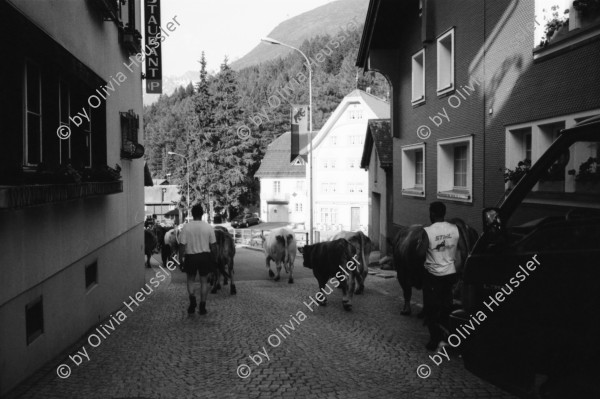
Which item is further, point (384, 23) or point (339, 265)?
point (384, 23)

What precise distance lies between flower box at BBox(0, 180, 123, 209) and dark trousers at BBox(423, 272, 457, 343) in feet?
15.1

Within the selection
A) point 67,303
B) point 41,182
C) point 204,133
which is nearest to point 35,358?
point 67,303

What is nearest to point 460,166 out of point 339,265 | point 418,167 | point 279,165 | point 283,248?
point 418,167

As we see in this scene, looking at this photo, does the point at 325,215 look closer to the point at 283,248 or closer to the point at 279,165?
the point at 279,165

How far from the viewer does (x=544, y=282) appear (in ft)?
13.8

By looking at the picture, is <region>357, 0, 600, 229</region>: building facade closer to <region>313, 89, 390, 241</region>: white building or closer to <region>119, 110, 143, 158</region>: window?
<region>119, 110, 143, 158</region>: window

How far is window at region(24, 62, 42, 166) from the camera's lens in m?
6.70

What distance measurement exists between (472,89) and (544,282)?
32.1 feet

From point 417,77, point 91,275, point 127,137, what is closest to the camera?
point 91,275

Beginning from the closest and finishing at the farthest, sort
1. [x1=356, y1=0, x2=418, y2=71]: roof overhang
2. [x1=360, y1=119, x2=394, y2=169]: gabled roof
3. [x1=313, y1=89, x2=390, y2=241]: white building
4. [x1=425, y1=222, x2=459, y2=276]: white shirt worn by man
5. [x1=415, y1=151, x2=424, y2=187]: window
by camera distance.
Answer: [x1=425, y1=222, x2=459, y2=276]: white shirt worn by man < [x1=356, y1=0, x2=418, y2=71]: roof overhang < [x1=415, y1=151, x2=424, y2=187]: window < [x1=360, y1=119, x2=394, y2=169]: gabled roof < [x1=313, y1=89, x2=390, y2=241]: white building

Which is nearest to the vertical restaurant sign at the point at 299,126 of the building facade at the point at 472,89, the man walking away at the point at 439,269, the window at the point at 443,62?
the building facade at the point at 472,89

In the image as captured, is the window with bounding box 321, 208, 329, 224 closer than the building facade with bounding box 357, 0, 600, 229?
No

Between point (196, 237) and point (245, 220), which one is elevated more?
point (196, 237)

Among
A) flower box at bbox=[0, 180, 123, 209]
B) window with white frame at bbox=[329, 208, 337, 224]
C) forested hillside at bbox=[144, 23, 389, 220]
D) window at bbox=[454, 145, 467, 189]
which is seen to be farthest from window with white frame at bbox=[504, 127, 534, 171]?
window with white frame at bbox=[329, 208, 337, 224]
